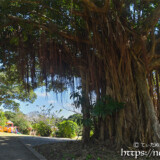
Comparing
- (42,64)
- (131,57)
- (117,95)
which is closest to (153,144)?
(117,95)

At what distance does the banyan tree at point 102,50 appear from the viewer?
3.95 m

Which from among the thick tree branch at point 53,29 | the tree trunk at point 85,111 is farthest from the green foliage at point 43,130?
the thick tree branch at point 53,29

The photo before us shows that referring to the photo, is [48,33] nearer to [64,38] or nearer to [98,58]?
[64,38]

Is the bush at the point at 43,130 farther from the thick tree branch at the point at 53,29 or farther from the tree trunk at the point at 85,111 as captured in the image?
the thick tree branch at the point at 53,29

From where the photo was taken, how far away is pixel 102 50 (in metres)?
4.18

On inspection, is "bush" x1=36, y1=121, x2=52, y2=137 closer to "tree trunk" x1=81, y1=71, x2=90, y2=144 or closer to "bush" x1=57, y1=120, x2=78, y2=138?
"bush" x1=57, y1=120, x2=78, y2=138

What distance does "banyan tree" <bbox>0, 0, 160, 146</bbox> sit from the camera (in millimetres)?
3947

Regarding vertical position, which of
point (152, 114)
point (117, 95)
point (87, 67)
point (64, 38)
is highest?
point (64, 38)

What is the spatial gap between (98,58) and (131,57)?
804 mm

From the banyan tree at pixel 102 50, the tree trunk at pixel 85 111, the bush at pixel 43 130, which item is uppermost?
the banyan tree at pixel 102 50

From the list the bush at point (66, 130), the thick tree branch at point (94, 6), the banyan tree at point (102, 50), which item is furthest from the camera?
the bush at point (66, 130)

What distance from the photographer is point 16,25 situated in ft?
15.0

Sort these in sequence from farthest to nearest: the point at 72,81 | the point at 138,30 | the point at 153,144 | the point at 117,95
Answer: the point at 72,81 → the point at 138,30 → the point at 117,95 → the point at 153,144

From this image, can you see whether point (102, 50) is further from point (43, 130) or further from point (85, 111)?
point (43, 130)
